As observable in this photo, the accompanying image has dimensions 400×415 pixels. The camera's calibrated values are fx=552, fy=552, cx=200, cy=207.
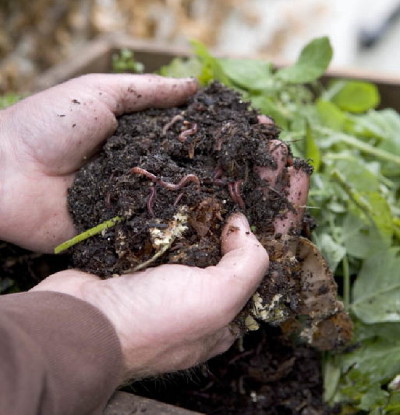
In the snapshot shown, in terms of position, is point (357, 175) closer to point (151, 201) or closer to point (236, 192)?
point (236, 192)

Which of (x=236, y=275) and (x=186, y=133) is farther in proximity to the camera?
(x=186, y=133)

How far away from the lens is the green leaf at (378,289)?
1433mm

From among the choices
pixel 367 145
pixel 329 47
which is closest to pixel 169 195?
pixel 329 47

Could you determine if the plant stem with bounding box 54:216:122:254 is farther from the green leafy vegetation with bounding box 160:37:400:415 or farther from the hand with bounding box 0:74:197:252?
the green leafy vegetation with bounding box 160:37:400:415

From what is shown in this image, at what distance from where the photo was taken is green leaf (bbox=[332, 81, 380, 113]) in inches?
81.3

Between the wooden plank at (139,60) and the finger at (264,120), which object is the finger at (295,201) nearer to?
the finger at (264,120)

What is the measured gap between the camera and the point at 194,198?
1.13 meters

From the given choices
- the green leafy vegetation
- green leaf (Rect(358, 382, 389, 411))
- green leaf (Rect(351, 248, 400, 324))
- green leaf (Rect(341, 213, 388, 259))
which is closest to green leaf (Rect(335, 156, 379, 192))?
the green leafy vegetation

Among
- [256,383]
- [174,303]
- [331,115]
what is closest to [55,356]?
[174,303]

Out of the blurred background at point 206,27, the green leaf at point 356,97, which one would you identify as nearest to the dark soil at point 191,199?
the green leaf at point 356,97

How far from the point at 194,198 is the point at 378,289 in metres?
0.64

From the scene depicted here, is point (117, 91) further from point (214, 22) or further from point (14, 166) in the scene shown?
point (214, 22)

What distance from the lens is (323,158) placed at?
1671mm

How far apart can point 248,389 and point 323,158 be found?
71 centimetres
